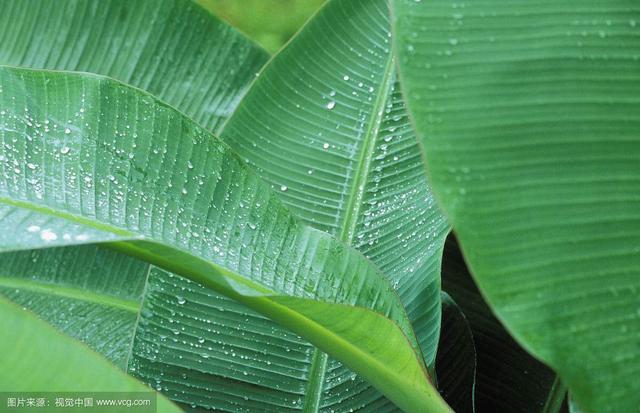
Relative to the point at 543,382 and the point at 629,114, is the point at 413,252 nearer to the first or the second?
the point at 543,382

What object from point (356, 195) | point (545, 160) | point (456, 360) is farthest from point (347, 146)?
point (545, 160)

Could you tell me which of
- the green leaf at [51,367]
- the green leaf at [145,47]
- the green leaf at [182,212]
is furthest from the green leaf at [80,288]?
the green leaf at [51,367]

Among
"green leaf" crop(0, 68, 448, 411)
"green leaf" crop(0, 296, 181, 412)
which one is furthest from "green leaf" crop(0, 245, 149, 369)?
"green leaf" crop(0, 296, 181, 412)

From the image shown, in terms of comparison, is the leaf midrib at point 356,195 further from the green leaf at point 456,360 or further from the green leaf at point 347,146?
the green leaf at point 456,360


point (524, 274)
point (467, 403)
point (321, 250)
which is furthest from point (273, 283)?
point (467, 403)

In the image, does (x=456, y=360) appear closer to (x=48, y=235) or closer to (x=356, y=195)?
(x=356, y=195)

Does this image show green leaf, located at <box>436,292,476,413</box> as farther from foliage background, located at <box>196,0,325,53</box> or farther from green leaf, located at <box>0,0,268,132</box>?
foliage background, located at <box>196,0,325,53</box>
